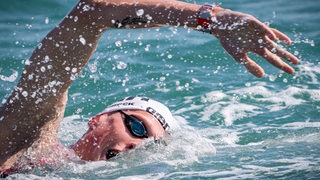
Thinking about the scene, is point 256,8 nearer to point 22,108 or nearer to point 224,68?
→ point 224,68

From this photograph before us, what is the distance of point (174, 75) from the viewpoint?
8.46 metres

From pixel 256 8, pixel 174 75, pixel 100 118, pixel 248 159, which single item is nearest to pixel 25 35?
pixel 174 75

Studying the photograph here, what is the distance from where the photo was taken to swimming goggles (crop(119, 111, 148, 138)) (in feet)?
16.6

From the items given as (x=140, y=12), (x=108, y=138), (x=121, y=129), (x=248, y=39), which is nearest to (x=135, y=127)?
(x=121, y=129)

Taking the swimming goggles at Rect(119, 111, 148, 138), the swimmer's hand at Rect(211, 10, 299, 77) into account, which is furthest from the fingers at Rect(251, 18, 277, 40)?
the swimming goggles at Rect(119, 111, 148, 138)

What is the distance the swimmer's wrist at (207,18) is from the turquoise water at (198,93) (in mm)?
1272

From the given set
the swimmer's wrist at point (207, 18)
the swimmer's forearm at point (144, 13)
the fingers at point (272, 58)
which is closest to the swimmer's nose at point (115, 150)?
the swimmer's forearm at point (144, 13)

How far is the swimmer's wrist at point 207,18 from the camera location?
377 centimetres

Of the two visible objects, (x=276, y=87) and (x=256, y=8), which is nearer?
(x=276, y=87)

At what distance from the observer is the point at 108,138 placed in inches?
194

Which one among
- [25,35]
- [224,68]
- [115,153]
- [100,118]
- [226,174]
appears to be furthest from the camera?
[25,35]

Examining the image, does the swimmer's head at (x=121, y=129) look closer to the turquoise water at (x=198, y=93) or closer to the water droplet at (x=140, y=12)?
the turquoise water at (x=198, y=93)

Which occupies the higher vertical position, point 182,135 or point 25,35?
point 25,35

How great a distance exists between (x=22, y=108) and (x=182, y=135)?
1.55 metres
